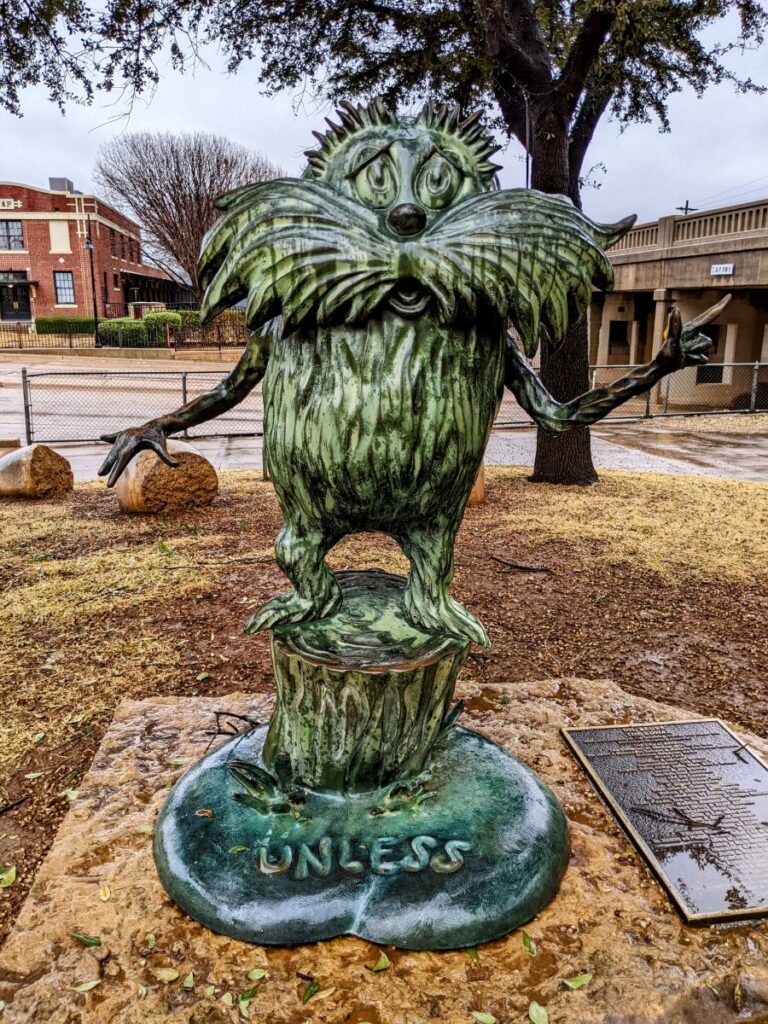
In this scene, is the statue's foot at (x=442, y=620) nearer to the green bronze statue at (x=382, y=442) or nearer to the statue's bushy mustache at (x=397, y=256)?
the green bronze statue at (x=382, y=442)

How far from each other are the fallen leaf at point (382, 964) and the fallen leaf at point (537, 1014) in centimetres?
34

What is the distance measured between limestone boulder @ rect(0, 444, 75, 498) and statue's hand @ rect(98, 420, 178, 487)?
20.2 feet

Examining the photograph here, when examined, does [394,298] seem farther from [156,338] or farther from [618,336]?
[156,338]

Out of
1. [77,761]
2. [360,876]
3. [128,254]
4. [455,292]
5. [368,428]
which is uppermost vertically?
[128,254]

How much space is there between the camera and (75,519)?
22.9ft

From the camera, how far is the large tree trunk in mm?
7535

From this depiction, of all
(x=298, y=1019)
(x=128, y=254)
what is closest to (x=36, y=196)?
(x=128, y=254)

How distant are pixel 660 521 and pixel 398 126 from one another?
5.81 metres

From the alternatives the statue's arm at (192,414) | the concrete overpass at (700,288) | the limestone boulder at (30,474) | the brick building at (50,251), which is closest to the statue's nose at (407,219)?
the statue's arm at (192,414)

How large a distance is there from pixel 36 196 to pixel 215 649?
146 feet

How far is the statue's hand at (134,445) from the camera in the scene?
2.11 m

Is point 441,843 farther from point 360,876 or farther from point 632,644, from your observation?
point 632,644

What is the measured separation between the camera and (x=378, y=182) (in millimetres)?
1800

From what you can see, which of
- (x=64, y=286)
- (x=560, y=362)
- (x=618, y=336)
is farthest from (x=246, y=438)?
(x=64, y=286)
